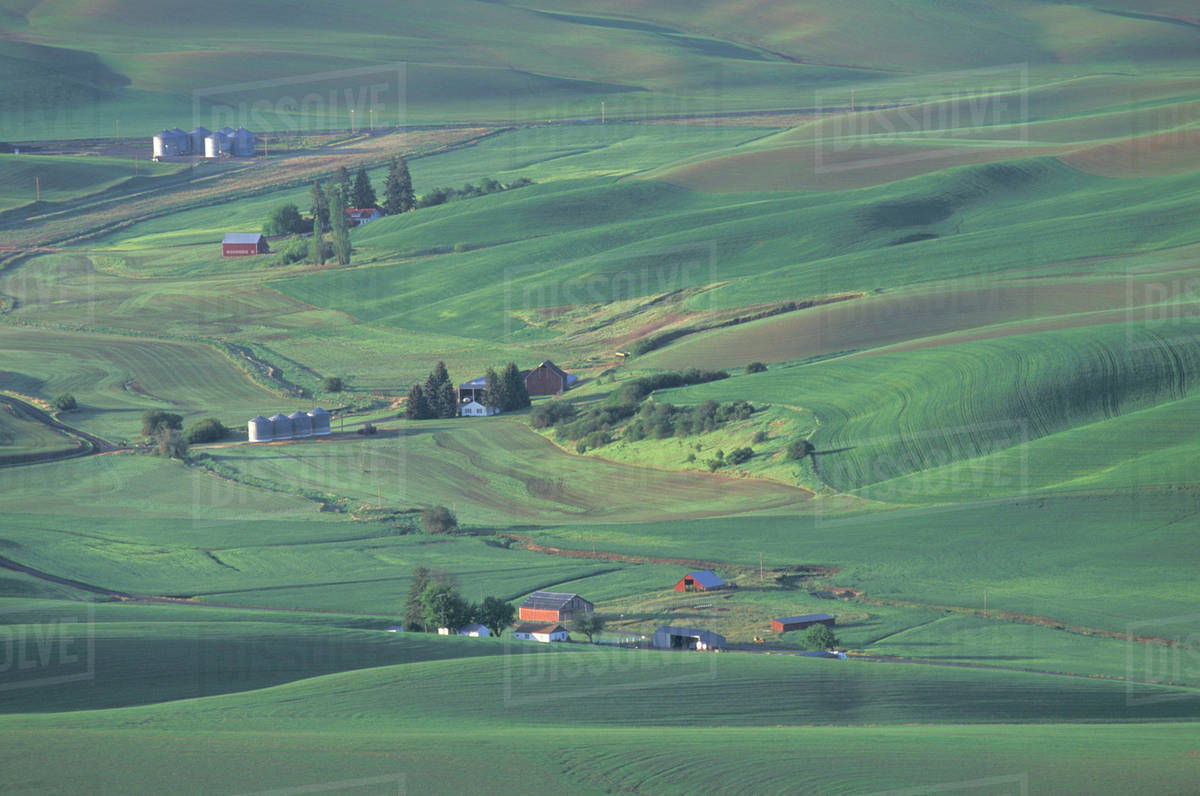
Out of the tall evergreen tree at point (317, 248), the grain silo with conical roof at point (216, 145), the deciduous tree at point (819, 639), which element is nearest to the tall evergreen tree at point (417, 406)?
the deciduous tree at point (819, 639)

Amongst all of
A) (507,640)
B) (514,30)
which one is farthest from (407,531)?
(514,30)

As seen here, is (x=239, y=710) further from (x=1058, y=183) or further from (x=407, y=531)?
(x=1058, y=183)

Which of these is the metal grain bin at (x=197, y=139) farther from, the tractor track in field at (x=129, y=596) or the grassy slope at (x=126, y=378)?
the tractor track in field at (x=129, y=596)

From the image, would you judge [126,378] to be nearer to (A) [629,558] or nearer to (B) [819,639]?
(A) [629,558]

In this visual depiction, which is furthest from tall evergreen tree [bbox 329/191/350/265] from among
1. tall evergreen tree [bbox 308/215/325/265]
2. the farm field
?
the farm field

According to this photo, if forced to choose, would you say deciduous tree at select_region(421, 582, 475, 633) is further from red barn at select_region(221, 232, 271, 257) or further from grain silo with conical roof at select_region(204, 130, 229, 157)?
grain silo with conical roof at select_region(204, 130, 229, 157)
